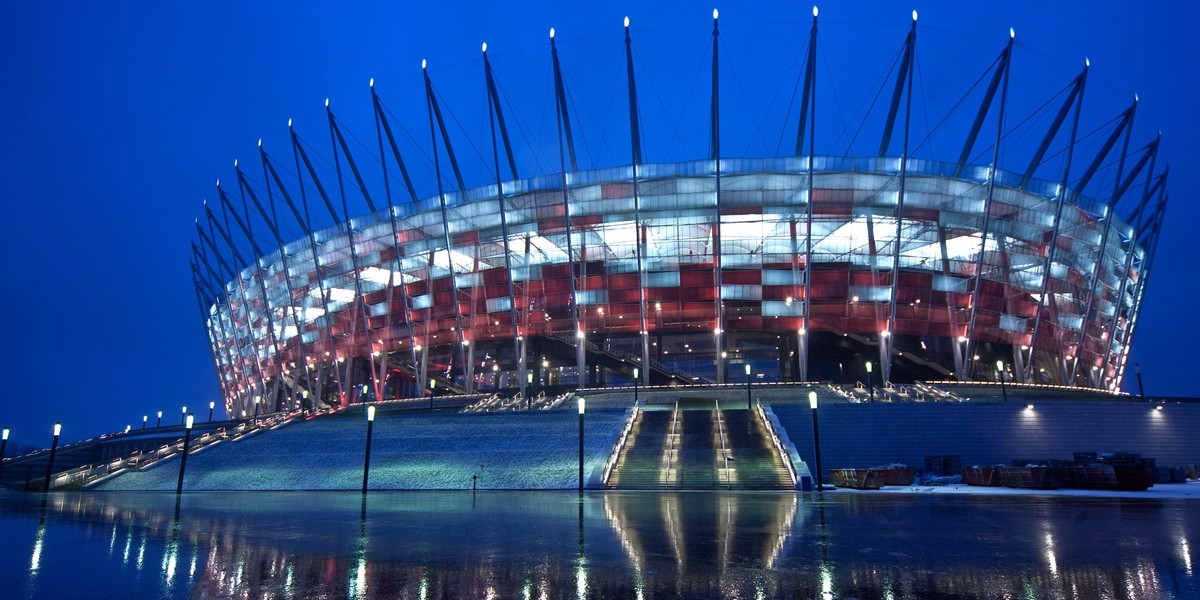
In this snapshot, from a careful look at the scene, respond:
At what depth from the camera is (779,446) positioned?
2802 cm

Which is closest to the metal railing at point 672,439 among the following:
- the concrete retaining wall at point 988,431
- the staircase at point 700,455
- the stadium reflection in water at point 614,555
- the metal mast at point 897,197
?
the staircase at point 700,455

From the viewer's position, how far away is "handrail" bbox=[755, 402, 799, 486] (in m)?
24.8

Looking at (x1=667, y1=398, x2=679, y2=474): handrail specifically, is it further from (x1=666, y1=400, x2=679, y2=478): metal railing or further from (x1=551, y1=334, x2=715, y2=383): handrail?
(x1=551, y1=334, x2=715, y2=383): handrail

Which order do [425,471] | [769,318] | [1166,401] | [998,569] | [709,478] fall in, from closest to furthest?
[998,569] < [709,478] < [425,471] < [1166,401] < [769,318]

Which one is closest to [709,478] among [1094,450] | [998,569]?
[998,569]

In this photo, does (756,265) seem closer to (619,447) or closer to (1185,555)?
(619,447)

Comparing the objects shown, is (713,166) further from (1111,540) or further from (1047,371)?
(1111,540)

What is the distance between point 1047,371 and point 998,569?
74.2 metres

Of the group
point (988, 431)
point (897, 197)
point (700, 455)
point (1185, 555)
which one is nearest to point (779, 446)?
point (700, 455)

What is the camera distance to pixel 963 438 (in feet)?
109

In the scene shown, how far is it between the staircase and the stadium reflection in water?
A: 1114 cm

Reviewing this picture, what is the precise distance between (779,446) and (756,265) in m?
32.0

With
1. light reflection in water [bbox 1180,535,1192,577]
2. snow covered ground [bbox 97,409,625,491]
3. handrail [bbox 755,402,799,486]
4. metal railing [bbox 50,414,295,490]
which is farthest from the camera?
metal railing [bbox 50,414,295,490]

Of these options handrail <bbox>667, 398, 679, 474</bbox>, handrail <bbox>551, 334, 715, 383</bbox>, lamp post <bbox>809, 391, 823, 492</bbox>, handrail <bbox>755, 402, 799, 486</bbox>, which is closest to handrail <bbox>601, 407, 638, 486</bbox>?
handrail <bbox>667, 398, 679, 474</bbox>
